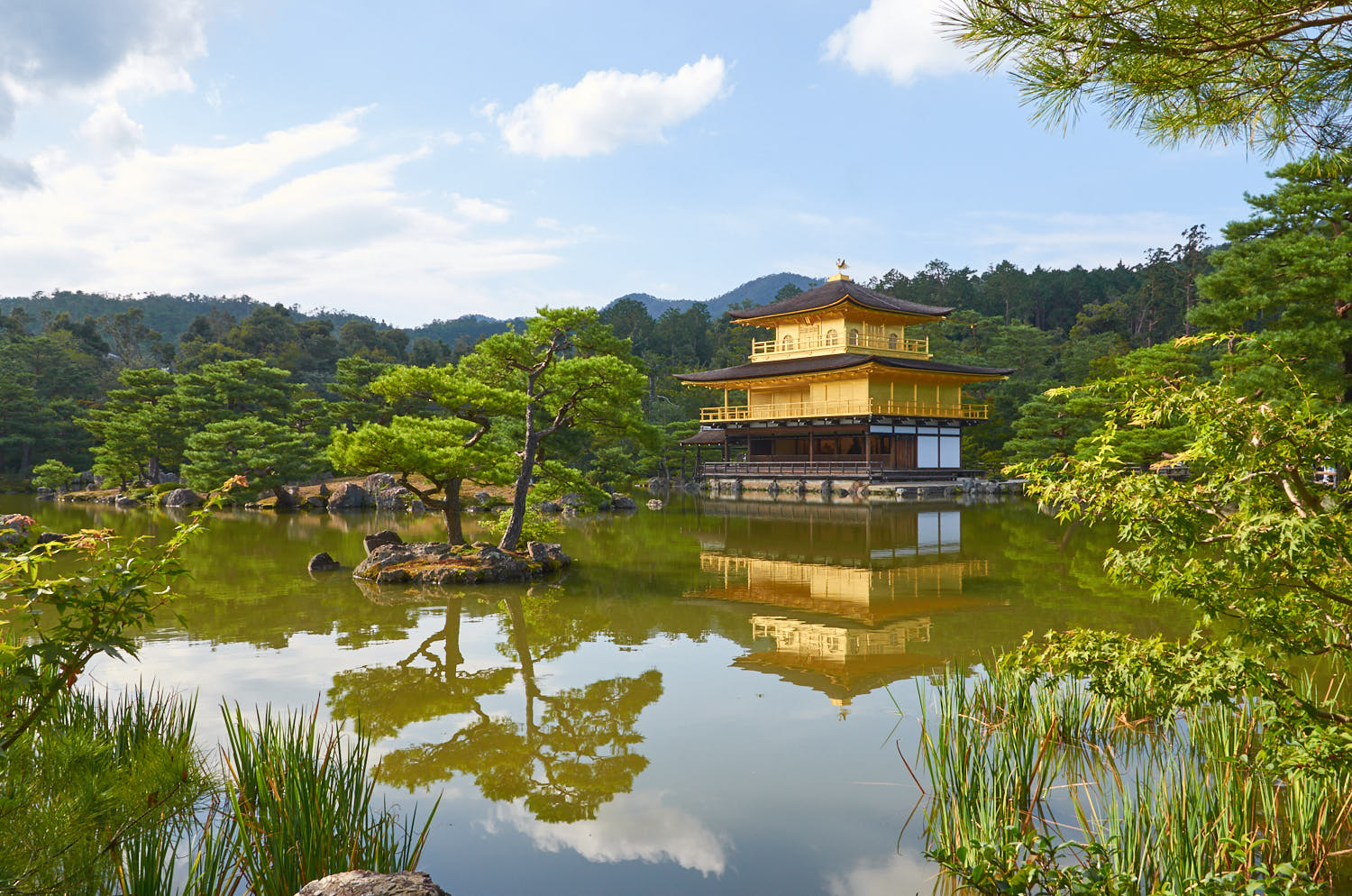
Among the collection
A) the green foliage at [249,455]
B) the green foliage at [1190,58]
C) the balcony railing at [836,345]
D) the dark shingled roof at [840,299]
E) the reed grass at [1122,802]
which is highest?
the dark shingled roof at [840,299]

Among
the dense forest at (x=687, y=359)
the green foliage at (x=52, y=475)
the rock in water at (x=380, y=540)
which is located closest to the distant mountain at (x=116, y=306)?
the dense forest at (x=687, y=359)

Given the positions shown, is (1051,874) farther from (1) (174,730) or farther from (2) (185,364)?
(2) (185,364)

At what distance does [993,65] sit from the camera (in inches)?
159

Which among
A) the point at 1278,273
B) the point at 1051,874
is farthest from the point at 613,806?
the point at 1278,273

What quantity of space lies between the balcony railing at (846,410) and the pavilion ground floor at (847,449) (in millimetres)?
411

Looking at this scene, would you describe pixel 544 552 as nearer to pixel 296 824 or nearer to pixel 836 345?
pixel 296 824

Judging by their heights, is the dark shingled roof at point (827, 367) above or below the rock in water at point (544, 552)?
above

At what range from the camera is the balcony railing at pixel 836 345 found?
109ft

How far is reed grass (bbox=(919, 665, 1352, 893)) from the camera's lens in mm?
2994

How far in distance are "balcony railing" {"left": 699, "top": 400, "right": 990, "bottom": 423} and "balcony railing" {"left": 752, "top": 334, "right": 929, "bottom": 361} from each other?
2198 mm

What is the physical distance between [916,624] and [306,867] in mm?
7085

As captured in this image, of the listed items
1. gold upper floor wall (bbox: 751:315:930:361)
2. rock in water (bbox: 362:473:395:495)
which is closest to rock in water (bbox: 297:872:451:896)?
rock in water (bbox: 362:473:395:495)

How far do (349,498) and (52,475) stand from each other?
43.8 ft

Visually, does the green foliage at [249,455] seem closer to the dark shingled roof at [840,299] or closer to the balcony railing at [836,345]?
the dark shingled roof at [840,299]
